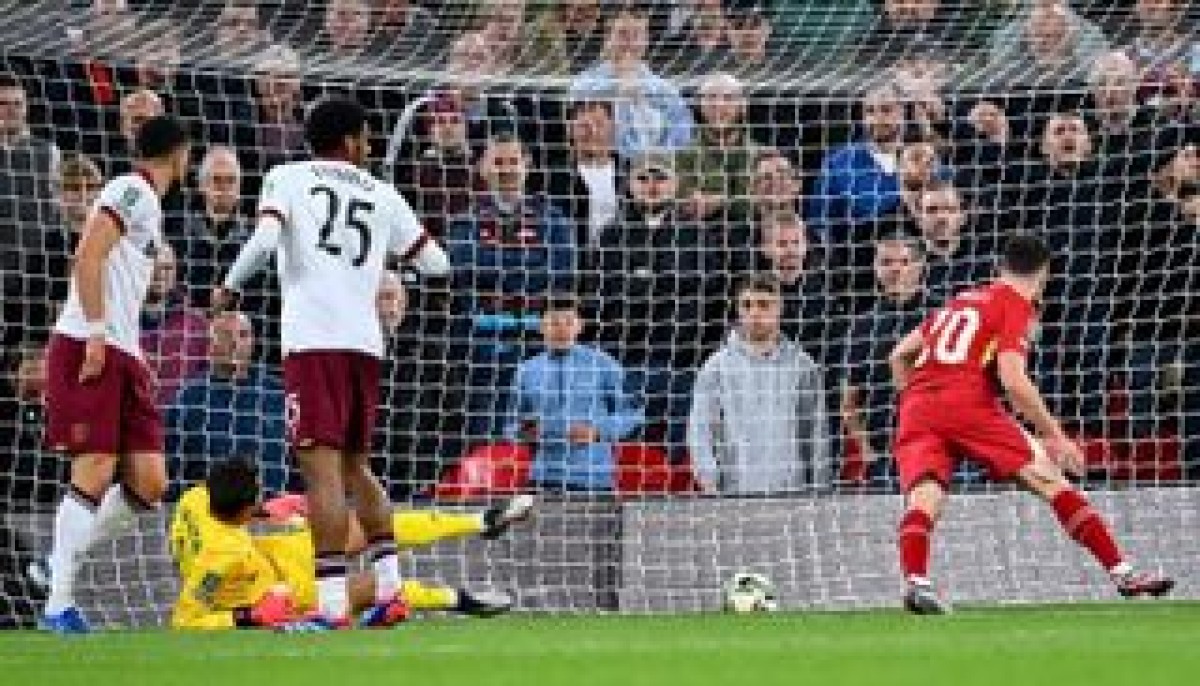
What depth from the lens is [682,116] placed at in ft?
50.7

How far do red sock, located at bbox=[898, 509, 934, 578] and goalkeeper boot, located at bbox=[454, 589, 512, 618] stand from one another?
67.8 inches

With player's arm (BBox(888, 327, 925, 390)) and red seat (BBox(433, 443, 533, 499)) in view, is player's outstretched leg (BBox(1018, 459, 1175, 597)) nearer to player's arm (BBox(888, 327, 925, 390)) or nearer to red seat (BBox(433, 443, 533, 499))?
player's arm (BBox(888, 327, 925, 390))

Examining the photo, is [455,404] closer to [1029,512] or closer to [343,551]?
[1029,512]

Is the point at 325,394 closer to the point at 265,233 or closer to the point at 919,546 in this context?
the point at 265,233

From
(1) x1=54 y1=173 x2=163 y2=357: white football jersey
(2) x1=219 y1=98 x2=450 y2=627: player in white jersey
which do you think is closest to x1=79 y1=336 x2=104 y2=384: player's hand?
(1) x1=54 y1=173 x2=163 y2=357: white football jersey

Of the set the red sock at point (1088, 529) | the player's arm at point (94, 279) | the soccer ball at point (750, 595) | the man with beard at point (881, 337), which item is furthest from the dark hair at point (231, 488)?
the man with beard at point (881, 337)

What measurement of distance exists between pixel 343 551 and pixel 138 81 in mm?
4292

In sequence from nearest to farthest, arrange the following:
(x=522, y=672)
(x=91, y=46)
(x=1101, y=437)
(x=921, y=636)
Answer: (x=522, y=672) → (x=921, y=636) → (x=91, y=46) → (x=1101, y=437)

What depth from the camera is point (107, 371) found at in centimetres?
1199

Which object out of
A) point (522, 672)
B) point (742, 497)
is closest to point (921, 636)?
point (522, 672)

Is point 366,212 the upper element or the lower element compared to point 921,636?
upper

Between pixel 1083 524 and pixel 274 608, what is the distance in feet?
10.5

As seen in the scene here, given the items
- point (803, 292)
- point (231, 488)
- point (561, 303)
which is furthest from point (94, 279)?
point (803, 292)

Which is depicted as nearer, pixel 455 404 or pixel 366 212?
pixel 366 212
